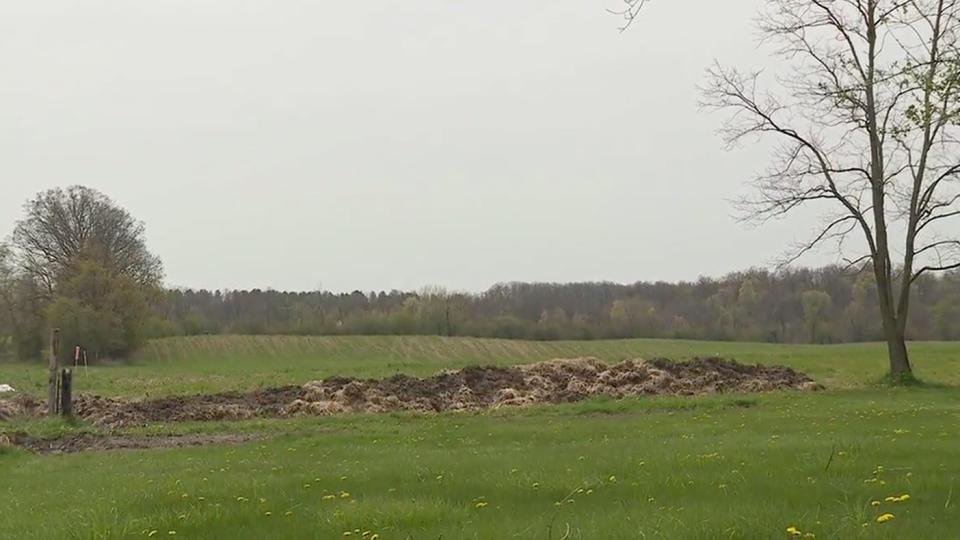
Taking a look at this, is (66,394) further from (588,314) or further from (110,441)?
(588,314)

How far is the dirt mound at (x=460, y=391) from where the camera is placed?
27391 millimetres

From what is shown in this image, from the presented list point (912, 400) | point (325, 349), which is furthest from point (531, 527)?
point (325, 349)

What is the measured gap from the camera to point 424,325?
9844 centimetres

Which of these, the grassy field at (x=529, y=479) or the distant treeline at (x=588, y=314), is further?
the distant treeline at (x=588, y=314)

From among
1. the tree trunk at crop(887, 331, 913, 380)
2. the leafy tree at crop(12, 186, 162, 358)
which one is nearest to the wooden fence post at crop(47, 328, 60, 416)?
the tree trunk at crop(887, 331, 913, 380)

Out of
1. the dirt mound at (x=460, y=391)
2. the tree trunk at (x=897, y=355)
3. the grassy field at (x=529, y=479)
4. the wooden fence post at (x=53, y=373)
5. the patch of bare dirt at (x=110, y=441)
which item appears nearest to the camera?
the grassy field at (x=529, y=479)

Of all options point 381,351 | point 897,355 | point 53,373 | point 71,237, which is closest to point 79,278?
point 71,237

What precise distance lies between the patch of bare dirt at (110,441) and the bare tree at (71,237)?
50.6 m

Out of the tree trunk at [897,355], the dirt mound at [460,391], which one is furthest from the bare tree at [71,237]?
the tree trunk at [897,355]

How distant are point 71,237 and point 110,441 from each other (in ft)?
181

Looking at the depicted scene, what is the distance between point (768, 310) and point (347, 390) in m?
84.1

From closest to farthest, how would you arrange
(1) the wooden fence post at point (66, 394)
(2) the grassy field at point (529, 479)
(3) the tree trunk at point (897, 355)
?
(2) the grassy field at point (529, 479)
(1) the wooden fence post at point (66, 394)
(3) the tree trunk at point (897, 355)

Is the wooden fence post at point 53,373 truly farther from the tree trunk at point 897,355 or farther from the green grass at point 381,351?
the green grass at point 381,351

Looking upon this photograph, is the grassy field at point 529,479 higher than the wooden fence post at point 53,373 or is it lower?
lower
